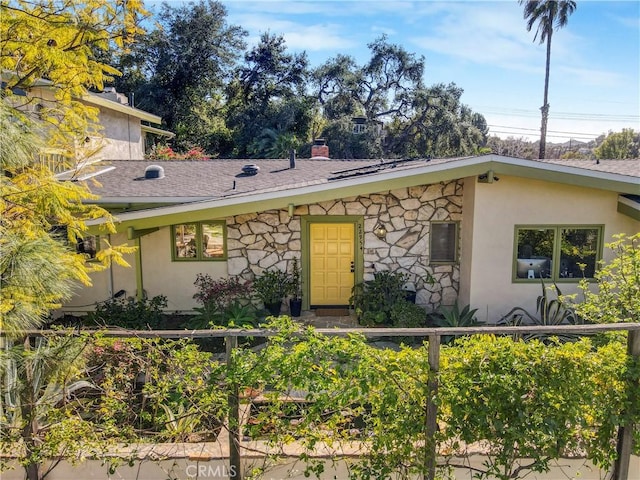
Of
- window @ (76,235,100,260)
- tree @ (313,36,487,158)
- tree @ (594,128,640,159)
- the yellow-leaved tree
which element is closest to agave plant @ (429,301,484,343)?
the yellow-leaved tree

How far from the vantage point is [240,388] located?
2.98 metres

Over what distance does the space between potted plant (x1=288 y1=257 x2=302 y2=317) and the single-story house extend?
196mm

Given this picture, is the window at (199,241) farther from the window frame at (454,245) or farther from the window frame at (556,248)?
the window frame at (556,248)

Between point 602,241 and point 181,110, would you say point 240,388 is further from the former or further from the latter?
point 181,110

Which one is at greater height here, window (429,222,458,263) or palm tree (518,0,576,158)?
palm tree (518,0,576,158)

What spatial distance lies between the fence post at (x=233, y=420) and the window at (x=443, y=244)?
672 cm

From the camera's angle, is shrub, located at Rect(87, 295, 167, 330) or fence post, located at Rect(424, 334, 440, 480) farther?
shrub, located at Rect(87, 295, 167, 330)

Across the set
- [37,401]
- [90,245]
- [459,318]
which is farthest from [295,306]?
[37,401]

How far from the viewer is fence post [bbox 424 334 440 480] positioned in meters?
2.89

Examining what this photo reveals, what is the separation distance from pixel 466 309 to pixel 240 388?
236 inches

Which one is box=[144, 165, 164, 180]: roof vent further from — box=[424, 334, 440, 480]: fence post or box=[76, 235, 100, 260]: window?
box=[424, 334, 440, 480]: fence post

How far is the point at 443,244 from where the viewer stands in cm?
912

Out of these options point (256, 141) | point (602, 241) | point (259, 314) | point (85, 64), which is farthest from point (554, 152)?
point (85, 64)

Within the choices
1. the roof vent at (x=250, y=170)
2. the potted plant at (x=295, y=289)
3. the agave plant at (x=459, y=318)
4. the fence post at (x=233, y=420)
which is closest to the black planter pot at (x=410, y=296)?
the agave plant at (x=459, y=318)
